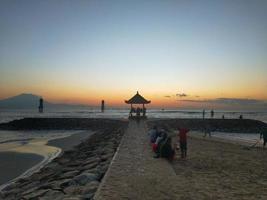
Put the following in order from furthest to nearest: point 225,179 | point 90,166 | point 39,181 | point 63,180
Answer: point 90,166
point 39,181
point 63,180
point 225,179

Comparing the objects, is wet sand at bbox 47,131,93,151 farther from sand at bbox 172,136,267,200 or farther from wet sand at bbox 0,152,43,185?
sand at bbox 172,136,267,200

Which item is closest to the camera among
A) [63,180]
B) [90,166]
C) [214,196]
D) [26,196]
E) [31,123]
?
[214,196]

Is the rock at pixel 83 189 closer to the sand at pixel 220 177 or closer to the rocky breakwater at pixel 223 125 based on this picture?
the sand at pixel 220 177

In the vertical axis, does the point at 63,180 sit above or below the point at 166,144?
below

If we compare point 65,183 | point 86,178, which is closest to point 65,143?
point 65,183

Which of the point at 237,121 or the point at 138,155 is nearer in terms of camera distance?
the point at 138,155

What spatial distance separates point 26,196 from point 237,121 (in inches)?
1652

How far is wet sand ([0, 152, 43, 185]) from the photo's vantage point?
13.6 metres

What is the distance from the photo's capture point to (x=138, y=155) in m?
13.6

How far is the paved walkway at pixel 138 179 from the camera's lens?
7684mm

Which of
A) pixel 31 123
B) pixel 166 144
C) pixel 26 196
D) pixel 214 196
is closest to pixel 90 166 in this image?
pixel 166 144

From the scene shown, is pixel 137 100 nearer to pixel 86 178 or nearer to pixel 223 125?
pixel 223 125

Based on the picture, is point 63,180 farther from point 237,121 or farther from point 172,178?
point 237,121

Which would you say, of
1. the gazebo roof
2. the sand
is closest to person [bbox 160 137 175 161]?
the sand
